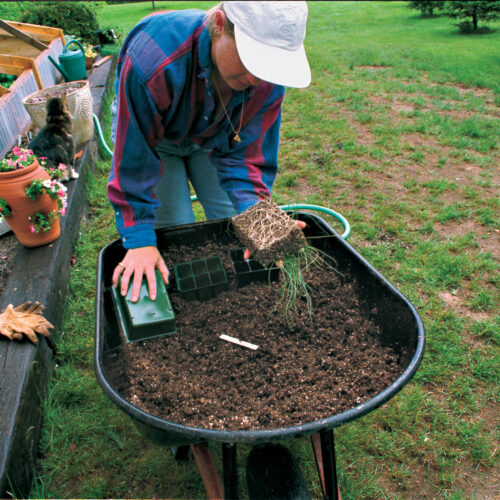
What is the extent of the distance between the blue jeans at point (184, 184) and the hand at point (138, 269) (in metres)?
0.51

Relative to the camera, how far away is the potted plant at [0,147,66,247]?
6.54 ft

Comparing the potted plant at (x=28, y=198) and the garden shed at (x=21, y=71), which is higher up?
the garden shed at (x=21, y=71)

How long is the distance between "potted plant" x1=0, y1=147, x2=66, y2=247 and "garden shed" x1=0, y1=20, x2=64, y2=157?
1.10 metres

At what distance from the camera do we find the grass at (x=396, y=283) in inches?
59.7

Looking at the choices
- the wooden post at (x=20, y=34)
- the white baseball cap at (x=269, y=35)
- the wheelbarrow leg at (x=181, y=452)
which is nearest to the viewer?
the white baseball cap at (x=269, y=35)

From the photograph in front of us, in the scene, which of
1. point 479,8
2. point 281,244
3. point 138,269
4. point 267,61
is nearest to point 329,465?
point 281,244

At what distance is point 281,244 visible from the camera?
1238 mm

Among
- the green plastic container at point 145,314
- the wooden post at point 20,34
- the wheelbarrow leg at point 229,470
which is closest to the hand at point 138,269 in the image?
the green plastic container at point 145,314

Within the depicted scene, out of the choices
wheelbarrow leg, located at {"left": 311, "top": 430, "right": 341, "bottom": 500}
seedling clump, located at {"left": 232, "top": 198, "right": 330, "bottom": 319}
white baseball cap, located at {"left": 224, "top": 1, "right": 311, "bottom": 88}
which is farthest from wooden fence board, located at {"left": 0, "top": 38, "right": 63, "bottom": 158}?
wheelbarrow leg, located at {"left": 311, "top": 430, "right": 341, "bottom": 500}

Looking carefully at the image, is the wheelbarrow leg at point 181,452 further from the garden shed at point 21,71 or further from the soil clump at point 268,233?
the garden shed at point 21,71

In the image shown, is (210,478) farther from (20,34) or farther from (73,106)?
(20,34)

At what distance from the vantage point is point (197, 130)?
1.43 m

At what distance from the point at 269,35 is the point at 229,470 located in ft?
3.54

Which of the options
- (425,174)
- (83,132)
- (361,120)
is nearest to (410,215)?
(425,174)
